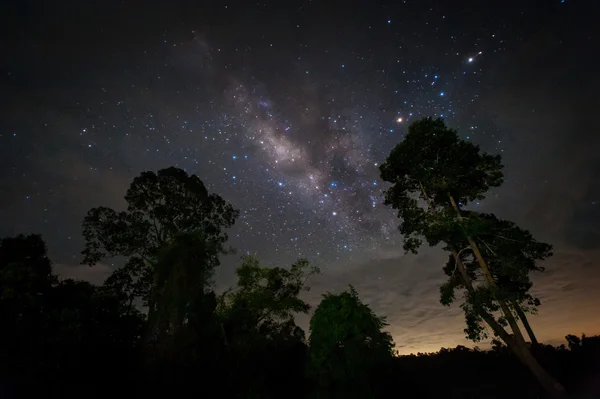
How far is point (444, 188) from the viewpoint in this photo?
16.8 metres

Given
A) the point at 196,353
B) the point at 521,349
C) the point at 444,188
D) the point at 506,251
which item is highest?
the point at 444,188

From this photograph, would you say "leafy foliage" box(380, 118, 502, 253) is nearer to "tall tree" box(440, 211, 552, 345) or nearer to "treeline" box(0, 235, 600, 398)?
"tall tree" box(440, 211, 552, 345)

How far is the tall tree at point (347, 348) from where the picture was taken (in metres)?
6.82

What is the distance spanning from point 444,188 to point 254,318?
46.8 ft

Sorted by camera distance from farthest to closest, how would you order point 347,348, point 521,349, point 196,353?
point 521,349 < point 196,353 < point 347,348

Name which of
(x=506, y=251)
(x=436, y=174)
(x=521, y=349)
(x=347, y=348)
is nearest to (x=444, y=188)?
(x=436, y=174)

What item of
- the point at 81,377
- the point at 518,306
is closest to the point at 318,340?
the point at 81,377

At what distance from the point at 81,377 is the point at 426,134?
62.6ft

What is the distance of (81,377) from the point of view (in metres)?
8.84

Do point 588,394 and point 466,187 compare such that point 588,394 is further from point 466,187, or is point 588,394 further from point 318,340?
point 318,340

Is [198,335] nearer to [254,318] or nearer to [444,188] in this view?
[254,318]

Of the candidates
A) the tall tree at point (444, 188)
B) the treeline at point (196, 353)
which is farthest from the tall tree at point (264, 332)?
the tall tree at point (444, 188)

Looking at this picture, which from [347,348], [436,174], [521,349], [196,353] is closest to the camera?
[347,348]

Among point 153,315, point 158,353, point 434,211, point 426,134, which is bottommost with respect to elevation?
point 158,353
